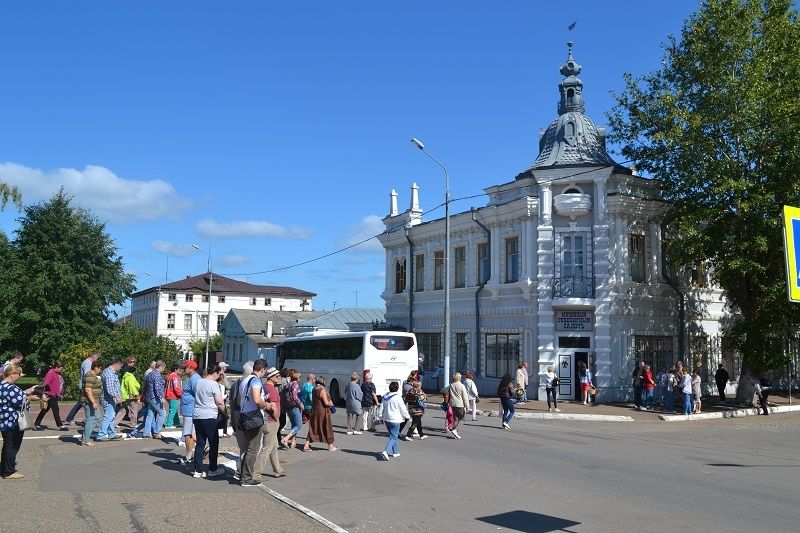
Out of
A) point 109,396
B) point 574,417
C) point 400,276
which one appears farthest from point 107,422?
point 400,276

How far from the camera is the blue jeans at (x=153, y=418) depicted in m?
15.9

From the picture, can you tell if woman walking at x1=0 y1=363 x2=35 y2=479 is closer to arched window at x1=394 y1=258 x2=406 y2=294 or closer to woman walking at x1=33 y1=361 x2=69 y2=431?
woman walking at x1=33 y1=361 x2=69 y2=431

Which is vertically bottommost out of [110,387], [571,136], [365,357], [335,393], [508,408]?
[335,393]

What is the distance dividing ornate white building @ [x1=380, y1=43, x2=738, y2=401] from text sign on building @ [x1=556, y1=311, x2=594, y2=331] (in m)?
0.04

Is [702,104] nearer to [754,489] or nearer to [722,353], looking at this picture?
[722,353]

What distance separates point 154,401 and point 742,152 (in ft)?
70.4

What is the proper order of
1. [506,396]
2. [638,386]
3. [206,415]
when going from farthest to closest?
[638,386] < [506,396] < [206,415]

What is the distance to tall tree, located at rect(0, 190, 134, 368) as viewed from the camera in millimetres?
36688

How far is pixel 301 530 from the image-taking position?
808 centimetres

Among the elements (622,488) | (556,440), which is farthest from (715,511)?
(556,440)

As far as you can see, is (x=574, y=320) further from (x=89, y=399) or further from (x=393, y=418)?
(x=89, y=399)

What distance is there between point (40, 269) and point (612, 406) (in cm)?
2967

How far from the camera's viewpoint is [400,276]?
40.2 m

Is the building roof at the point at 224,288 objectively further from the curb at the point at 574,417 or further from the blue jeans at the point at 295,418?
the blue jeans at the point at 295,418
